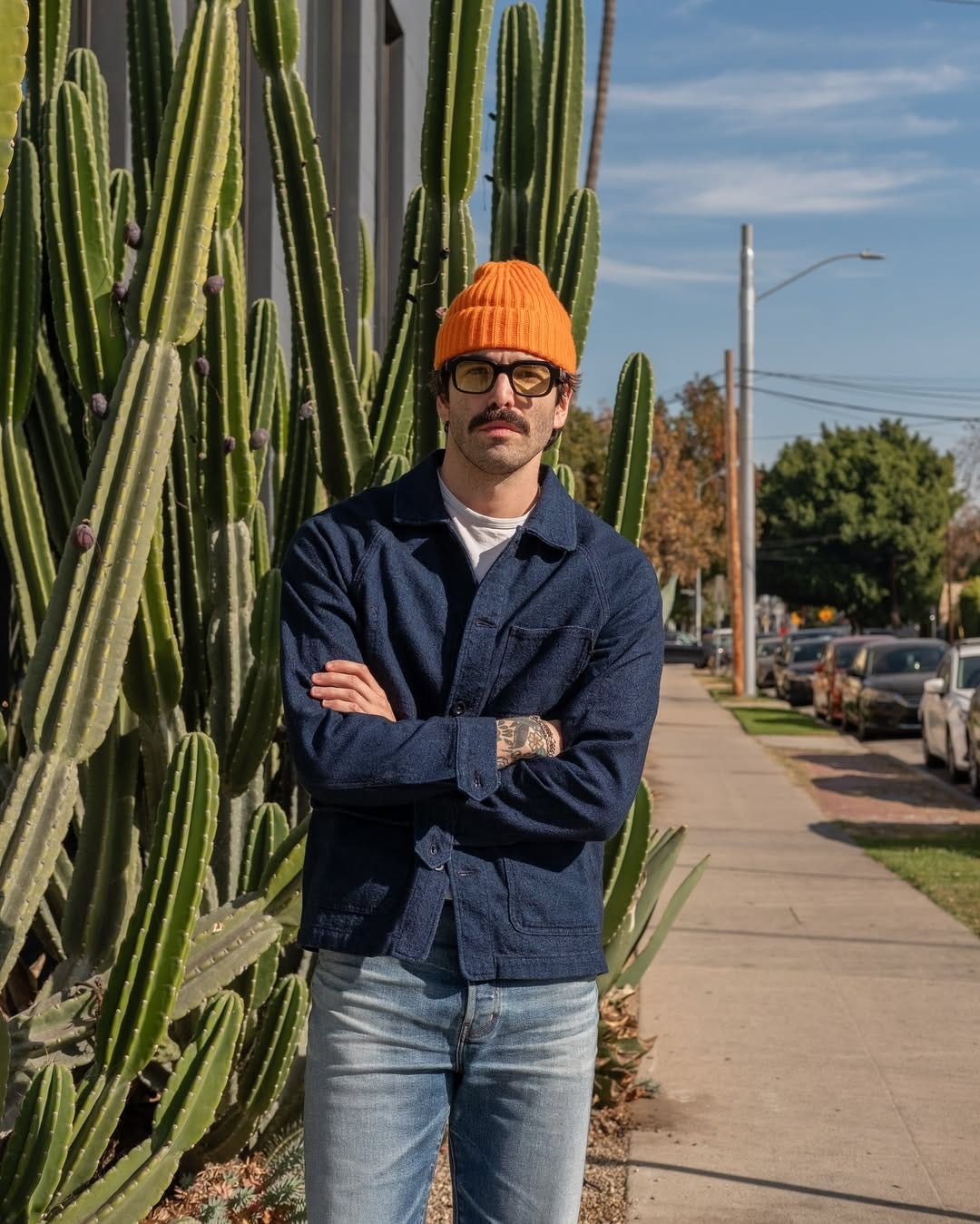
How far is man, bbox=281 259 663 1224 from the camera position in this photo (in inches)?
101

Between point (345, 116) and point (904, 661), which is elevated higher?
point (345, 116)

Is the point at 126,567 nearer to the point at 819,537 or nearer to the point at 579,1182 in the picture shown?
the point at 579,1182

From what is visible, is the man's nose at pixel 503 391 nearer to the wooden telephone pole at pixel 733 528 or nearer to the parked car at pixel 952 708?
the parked car at pixel 952 708

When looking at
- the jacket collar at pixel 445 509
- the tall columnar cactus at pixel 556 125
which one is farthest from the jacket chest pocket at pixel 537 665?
the tall columnar cactus at pixel 556 125

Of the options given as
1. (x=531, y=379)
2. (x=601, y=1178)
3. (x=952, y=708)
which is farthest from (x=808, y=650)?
(x=531, y=379)

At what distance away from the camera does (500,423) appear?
274 cm

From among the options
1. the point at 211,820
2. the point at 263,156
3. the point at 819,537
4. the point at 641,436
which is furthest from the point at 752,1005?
the point at 819,537

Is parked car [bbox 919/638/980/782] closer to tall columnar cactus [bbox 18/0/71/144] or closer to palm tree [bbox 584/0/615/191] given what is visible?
palm tree [bbox 584/0/615/191]

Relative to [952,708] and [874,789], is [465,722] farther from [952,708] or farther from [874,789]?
[952,708]

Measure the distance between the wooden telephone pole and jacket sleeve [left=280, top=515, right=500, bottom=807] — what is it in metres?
33.5

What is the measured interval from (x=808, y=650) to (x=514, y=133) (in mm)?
31150

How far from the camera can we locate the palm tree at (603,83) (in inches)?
534

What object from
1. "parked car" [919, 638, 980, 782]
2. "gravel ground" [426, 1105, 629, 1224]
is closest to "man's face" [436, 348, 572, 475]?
"gravel ground" [426, 1105, 629, 1224]

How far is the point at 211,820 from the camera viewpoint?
142 inches
